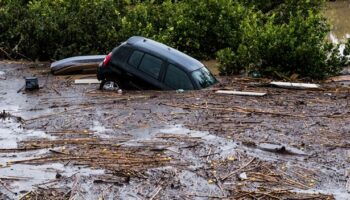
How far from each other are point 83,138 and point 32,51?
12.7m

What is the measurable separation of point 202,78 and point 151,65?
1361 mm

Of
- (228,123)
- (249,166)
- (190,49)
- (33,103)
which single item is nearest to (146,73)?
(33,103)

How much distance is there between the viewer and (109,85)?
46.8 ft

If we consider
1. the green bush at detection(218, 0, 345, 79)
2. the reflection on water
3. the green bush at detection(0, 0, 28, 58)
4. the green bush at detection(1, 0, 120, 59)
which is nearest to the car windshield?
the green bush at detection(218, 0, 345, 79)

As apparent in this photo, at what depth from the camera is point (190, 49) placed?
21.6 m

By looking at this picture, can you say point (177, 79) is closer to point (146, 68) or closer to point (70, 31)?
point (146, 68)

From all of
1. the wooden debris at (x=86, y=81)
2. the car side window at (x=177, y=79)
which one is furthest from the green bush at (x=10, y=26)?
the car side window at (x=177, y=79)

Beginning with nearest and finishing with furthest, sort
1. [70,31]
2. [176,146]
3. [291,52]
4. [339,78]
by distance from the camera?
[176,146] < [339,78] < [291,52] < [70,31]

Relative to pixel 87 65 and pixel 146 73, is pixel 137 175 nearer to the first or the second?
pixel 146 73

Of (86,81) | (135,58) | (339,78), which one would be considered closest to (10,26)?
(86,81)

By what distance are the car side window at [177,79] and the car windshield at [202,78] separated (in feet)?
0.70

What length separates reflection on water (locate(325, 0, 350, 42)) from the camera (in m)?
28.9

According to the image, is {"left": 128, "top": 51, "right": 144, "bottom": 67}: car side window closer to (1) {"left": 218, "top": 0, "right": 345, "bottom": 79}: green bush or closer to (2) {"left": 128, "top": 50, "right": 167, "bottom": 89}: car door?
(2) {"left": 128, "top": 50, "right": 167, "bottom": 89}: car door

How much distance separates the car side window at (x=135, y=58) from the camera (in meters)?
13.6
